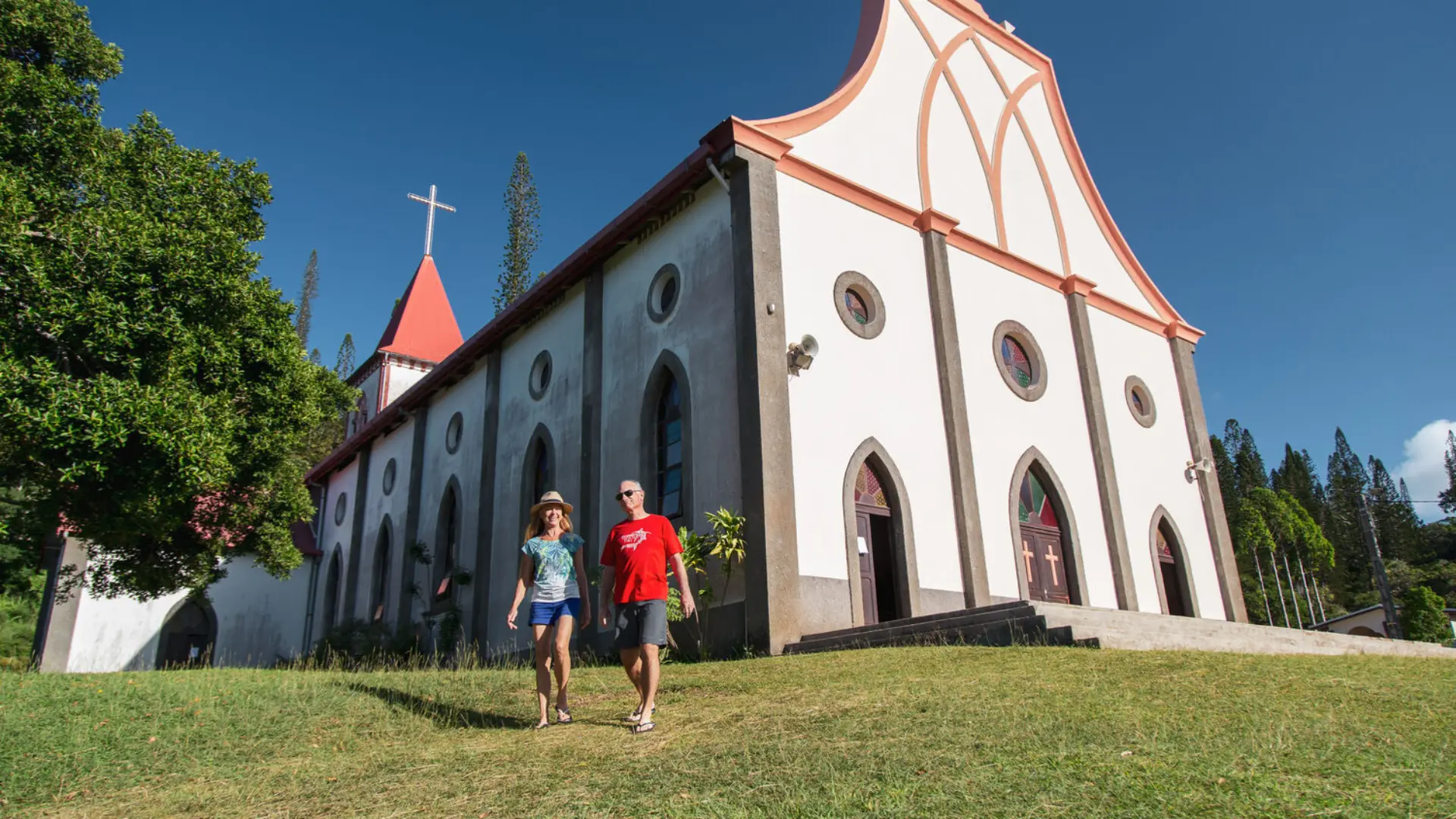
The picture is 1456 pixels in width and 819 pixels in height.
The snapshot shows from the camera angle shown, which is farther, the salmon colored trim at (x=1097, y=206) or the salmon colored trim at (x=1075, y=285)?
the salmon colored trim at (x=1097, y=206)

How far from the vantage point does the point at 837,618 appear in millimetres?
11820

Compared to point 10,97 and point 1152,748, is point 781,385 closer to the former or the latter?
point 1152,748

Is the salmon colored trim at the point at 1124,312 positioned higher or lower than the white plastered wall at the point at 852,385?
higher

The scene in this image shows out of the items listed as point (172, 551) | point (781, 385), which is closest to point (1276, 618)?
point (781, 385)

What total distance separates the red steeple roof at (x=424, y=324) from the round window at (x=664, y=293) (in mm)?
18920

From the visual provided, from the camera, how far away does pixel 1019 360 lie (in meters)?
16.1

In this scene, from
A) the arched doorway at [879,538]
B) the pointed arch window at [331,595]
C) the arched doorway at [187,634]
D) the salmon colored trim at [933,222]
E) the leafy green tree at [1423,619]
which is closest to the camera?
the arched doorway at [879,538]

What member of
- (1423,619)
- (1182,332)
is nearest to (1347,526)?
(1423,619)

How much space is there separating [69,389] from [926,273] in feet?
37.4

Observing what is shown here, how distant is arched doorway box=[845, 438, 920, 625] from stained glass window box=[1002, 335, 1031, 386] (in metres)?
3.72

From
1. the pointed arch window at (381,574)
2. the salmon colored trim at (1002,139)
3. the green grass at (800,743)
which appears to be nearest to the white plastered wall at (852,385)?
the salmon colored trim at (1002,139)

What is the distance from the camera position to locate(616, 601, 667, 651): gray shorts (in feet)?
20.4

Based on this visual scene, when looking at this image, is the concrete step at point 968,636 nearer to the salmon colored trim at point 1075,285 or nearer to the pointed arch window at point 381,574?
the salmon colored trim at point 1075,285

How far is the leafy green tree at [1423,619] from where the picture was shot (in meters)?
31.6
